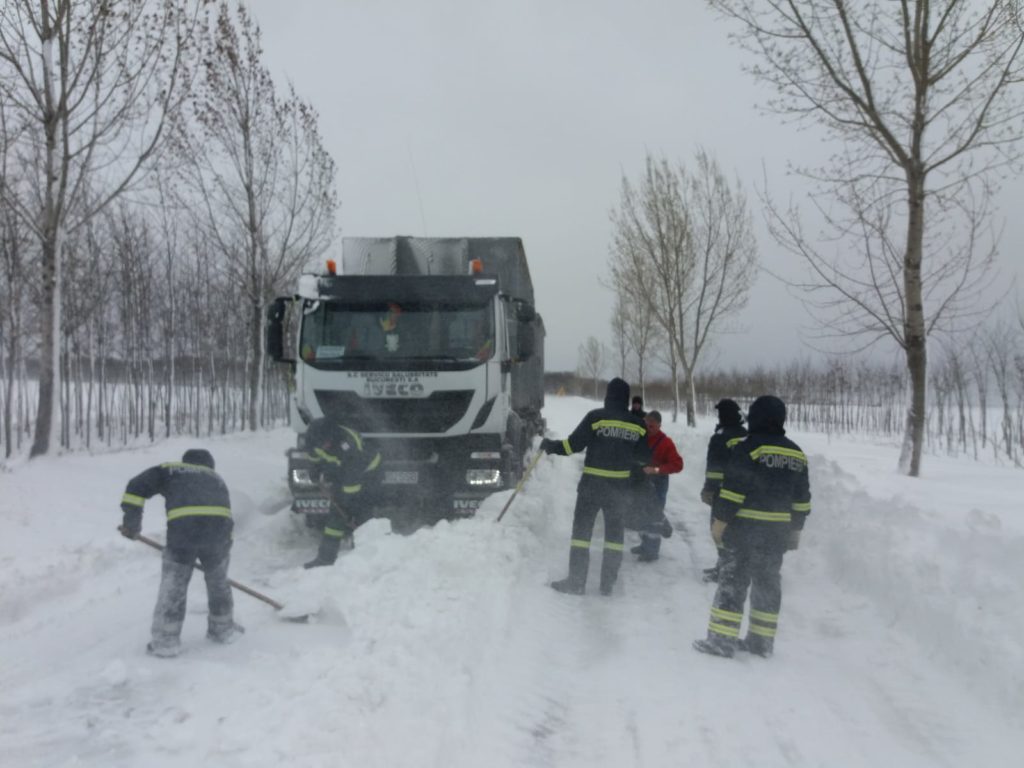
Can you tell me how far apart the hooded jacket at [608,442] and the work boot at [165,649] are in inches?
136

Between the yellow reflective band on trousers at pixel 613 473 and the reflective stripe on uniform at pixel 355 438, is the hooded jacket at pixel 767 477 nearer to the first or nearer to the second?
the yellow reflective band on trousers at pixel 613 473

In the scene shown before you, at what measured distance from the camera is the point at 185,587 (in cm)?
478

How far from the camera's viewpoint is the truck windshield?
8.45m

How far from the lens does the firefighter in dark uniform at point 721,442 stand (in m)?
6.96

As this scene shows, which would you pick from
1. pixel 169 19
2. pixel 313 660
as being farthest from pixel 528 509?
pixel 169 19

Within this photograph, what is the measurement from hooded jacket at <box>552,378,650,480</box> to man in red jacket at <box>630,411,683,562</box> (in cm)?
64

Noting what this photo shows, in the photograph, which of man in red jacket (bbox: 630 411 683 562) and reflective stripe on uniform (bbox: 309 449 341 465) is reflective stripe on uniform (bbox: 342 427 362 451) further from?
man in red jacket (bbox: 630 411 683 562)

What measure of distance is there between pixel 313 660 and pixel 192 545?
114 cm

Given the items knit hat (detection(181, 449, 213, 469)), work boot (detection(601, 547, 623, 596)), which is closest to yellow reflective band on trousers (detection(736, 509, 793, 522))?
work boot (detection(601, 547, 623, 596))

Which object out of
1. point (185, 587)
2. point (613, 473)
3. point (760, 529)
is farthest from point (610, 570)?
point (185, 587)

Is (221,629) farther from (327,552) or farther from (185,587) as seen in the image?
(327,552)

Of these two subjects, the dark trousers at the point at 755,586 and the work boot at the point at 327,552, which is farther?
the work boot at the point at 327,552

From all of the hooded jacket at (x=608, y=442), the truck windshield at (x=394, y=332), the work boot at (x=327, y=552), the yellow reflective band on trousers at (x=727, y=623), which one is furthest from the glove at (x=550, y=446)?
the work boot at (x=327, y=552)

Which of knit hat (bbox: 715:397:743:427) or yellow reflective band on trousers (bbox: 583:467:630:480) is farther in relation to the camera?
knit hat (bbox: 715:397:743:427)
